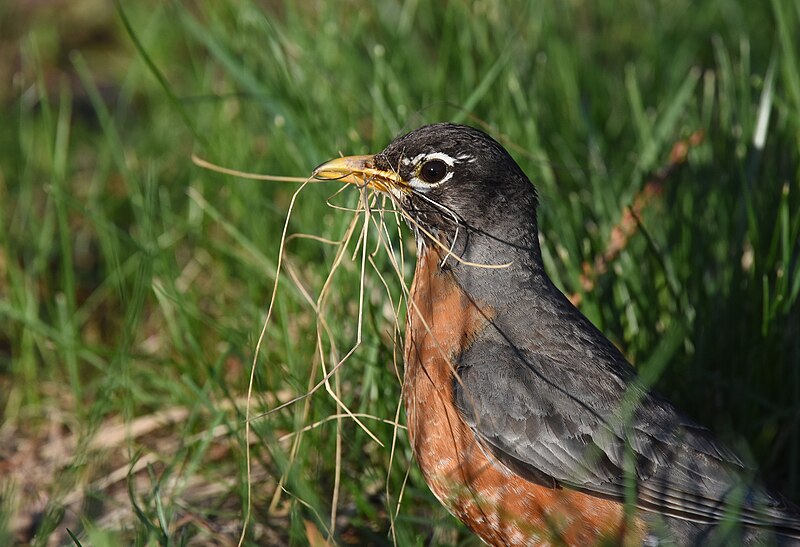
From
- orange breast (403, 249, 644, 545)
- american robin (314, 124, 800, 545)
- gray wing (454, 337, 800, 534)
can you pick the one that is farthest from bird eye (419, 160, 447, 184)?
gray wing (454, 337, 800, 534)

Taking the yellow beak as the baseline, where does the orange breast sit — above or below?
below

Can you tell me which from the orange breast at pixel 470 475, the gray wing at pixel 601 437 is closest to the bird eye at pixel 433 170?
the orange breast at pixel 470 475

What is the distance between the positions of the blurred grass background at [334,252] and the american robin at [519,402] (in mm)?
285

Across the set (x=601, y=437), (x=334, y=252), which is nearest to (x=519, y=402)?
(x=601, y=437)

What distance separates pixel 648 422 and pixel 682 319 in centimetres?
84

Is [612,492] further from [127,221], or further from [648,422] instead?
[127,221]

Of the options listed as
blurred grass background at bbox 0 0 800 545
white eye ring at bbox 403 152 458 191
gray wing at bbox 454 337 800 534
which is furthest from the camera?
blurred grass background at bbox 0 0 800 545

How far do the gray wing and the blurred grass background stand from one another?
296 millimetres

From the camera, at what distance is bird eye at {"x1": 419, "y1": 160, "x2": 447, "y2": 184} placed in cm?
350

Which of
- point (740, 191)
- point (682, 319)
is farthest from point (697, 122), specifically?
point (682, 319)

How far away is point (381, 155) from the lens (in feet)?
11.6

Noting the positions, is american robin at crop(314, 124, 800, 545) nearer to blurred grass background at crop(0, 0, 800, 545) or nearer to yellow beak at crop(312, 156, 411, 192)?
yellow beak at crop(312, 156, 411, 192)

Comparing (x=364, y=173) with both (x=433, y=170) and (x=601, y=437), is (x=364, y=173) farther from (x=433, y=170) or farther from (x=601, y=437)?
(x=601, y=437)

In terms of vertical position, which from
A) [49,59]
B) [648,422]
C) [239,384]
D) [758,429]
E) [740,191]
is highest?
[740,191]
